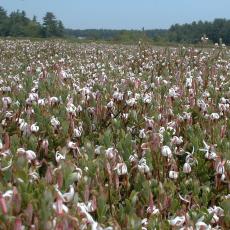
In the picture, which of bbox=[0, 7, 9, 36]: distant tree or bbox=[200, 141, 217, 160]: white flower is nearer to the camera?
bbox=[200, 141, 217, 160]: white flower

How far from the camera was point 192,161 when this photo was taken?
312 centimetres

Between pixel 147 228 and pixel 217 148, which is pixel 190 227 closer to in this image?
pixel 147 228

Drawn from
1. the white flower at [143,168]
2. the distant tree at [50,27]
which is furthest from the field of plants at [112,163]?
the distant tree at [50,27]

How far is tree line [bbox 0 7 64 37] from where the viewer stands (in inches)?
1957

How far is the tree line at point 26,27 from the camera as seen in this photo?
49719 mm

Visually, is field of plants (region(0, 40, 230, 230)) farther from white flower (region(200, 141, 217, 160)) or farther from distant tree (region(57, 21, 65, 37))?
Answer: distant tree (region(57, 21, 65, 37))

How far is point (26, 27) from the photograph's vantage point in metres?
51.2

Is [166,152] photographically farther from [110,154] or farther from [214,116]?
[214,116]

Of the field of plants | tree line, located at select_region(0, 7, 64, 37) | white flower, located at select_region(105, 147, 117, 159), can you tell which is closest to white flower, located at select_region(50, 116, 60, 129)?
the field of plants

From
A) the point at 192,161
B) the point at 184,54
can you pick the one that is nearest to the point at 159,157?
the point at 192,161

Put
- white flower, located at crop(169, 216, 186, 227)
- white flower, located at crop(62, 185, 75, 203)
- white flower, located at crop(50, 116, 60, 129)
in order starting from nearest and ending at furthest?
white flower, located at crop(62, 185, 75, 203) < white flower, located at crop(169, 216, 186, 227) < white flower, located at crop(50, 116, 60, 129)

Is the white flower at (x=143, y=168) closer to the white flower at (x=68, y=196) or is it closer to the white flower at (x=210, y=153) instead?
the white flower at (x=210, y=153)

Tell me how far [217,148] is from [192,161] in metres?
0.32

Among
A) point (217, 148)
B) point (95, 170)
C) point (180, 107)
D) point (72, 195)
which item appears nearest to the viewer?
point (72, 195)
